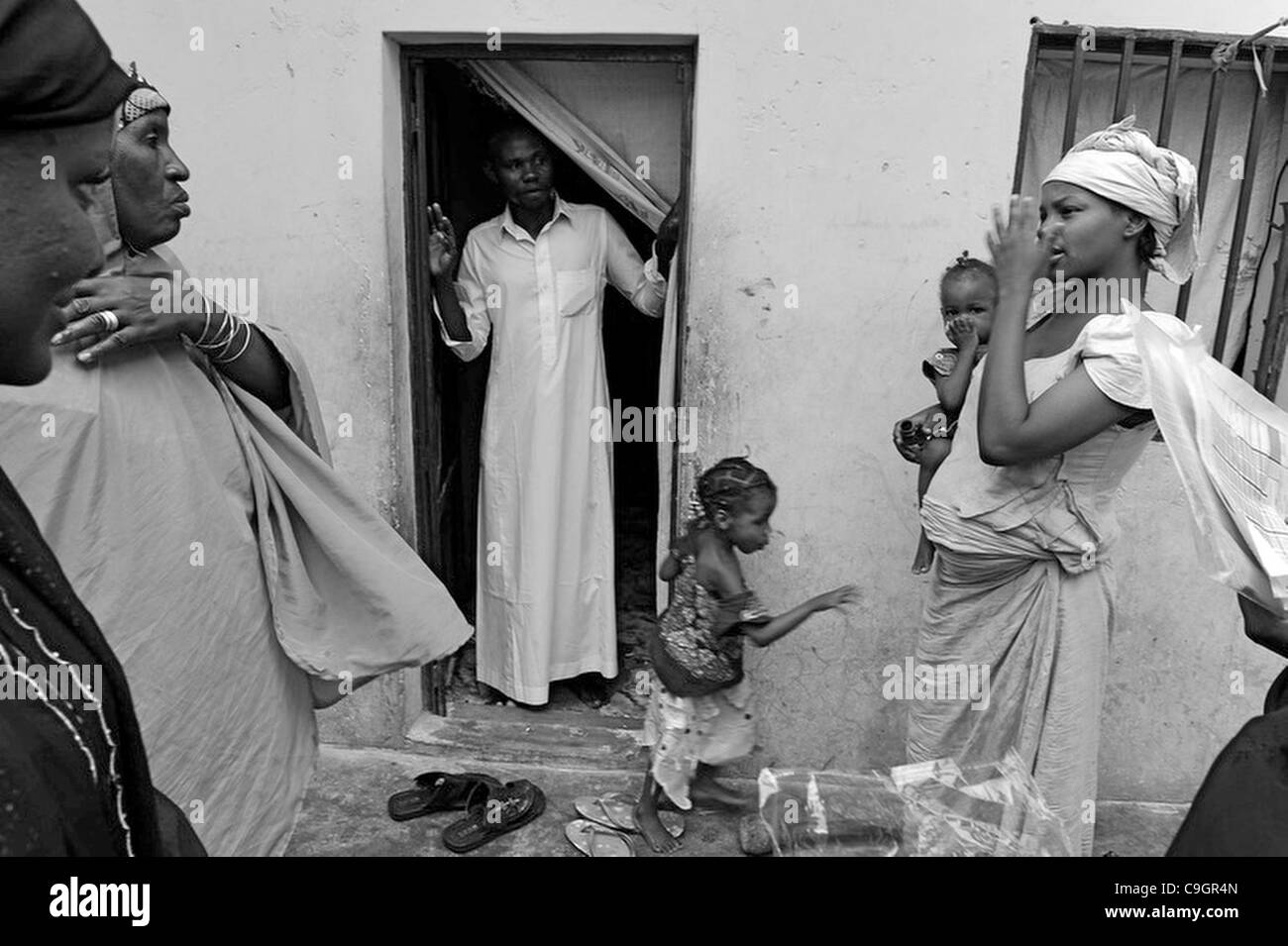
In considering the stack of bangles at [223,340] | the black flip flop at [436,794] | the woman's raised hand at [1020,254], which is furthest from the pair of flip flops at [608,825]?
the woman's raised hand at [1020,254]

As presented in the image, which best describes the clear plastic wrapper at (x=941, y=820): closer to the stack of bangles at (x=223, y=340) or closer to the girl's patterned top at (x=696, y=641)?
the girl's patterned top at (x=696, y=641)

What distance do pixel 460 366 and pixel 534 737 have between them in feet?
5.02

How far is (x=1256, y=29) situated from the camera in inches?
110

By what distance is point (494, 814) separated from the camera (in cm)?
312

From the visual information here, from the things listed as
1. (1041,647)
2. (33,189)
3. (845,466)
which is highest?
(33,189)

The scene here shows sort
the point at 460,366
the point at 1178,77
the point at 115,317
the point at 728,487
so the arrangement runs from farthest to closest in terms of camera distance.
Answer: the point at 460,366 < the point at 1178,77 < the point at 728,487 < the point at 115,317

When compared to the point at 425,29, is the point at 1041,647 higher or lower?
lower

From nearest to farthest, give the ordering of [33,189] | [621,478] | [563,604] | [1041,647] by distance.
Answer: [33,189] → [1041,647] → [563,604] → [621,478]

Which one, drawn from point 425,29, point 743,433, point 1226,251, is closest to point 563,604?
point 743,433

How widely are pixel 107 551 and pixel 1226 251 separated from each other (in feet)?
10.6

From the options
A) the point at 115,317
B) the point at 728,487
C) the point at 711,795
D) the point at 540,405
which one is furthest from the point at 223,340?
the point at 711,795

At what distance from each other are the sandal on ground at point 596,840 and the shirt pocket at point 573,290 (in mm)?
1795

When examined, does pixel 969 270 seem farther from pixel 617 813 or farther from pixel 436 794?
pixel 436 794
